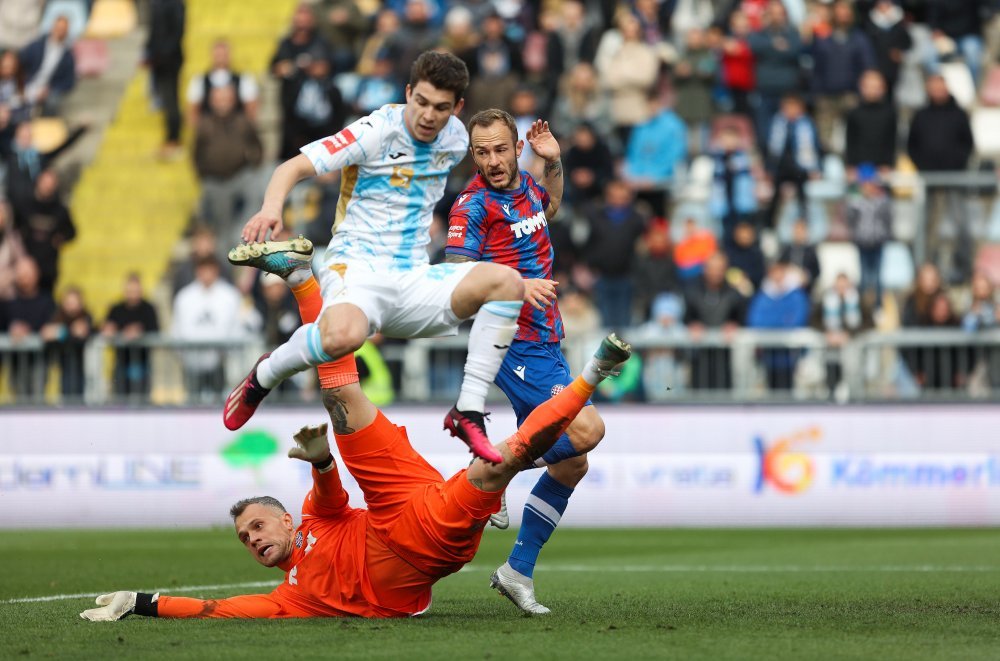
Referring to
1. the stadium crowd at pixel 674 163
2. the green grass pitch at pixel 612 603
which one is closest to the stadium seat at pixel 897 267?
the stadium crowd at pixel 674 163

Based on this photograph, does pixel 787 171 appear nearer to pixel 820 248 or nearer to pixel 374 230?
pixel 820 248

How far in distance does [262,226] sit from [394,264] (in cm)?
106

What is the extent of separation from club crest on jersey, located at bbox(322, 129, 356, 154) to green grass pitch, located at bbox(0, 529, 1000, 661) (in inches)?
97.6

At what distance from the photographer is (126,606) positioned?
26.8 feet

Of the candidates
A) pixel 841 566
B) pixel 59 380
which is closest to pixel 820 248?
pixel 841 566

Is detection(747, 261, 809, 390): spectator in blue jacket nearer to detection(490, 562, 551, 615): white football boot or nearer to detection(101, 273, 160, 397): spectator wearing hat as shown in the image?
detection(101, 273, 160, 397): spectator wearing hat

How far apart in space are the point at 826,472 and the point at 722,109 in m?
5.56

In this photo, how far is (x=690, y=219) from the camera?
19391 millimetres

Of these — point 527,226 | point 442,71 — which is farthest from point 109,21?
point 442,71

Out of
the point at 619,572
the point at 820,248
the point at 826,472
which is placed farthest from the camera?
the point at 820,248

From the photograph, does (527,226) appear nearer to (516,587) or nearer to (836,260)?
(516,587)

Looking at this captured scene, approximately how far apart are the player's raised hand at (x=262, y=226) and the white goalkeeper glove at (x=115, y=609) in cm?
190

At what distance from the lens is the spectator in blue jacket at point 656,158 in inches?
786

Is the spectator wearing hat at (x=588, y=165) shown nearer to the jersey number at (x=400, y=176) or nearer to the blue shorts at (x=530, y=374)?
the blue shorts at (x=530, y=374)
